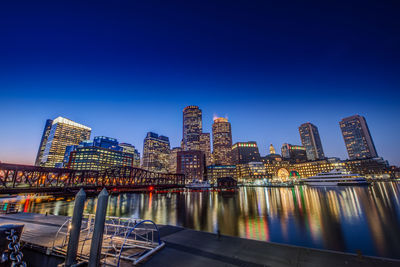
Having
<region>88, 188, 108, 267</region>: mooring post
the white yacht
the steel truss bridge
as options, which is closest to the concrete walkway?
<region>88, 188, 108, 267</region>: mooring post

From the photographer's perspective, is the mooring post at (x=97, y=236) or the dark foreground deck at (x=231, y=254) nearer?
the mooring post at (x=97, y=236)

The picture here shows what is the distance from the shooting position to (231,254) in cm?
1039

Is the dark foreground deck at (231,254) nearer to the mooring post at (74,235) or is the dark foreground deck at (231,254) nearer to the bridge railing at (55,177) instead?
the mooring post at (74,235)

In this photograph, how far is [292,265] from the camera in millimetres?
9062

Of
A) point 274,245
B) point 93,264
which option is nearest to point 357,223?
point 274,245

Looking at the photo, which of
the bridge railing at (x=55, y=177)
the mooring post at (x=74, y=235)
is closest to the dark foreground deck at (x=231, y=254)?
the mooring post at (x=74, y=235)

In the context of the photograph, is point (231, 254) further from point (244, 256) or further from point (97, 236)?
point (97, 236)

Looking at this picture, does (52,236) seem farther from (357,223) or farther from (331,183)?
(331,183)

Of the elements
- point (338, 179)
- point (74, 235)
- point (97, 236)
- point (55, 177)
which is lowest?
point (74, 235)

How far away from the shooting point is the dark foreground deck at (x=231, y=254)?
921 centimetres

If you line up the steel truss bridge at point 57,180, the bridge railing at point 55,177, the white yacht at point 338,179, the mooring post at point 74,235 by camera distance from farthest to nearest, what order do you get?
the white yacht at point 338,179
the bridge railing at point 55,177
the steel truss bridge at point 57,180
the mooring post at point 74,235

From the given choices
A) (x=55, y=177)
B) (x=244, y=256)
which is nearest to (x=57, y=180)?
(x=55, y=177)

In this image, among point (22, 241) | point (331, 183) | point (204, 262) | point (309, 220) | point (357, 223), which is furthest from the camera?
point (331, 183)

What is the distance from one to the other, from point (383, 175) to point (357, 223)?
828ft
